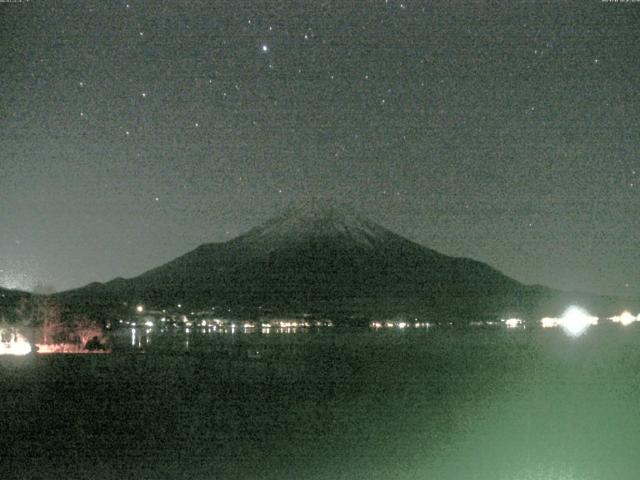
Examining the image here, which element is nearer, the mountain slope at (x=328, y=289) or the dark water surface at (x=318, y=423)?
the dark water surface at (x=318, y=423)

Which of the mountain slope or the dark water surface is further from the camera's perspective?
the mountain slope

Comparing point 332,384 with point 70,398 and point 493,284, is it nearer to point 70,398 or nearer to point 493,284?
point 70,398

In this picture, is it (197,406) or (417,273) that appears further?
(417,273)

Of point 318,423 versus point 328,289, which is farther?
point 328,289

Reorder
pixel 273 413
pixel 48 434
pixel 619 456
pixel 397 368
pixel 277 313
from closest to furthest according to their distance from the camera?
pixel 619 456
pixel 48 434
pixel 273 413
pixel 397 368
pixel 277 313

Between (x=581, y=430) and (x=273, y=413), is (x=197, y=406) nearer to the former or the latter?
(x=273, y=413)

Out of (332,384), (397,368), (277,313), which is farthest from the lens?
(277,313)

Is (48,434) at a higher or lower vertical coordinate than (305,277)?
lower

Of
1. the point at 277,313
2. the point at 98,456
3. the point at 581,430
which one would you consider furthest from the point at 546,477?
the point at 277,313
